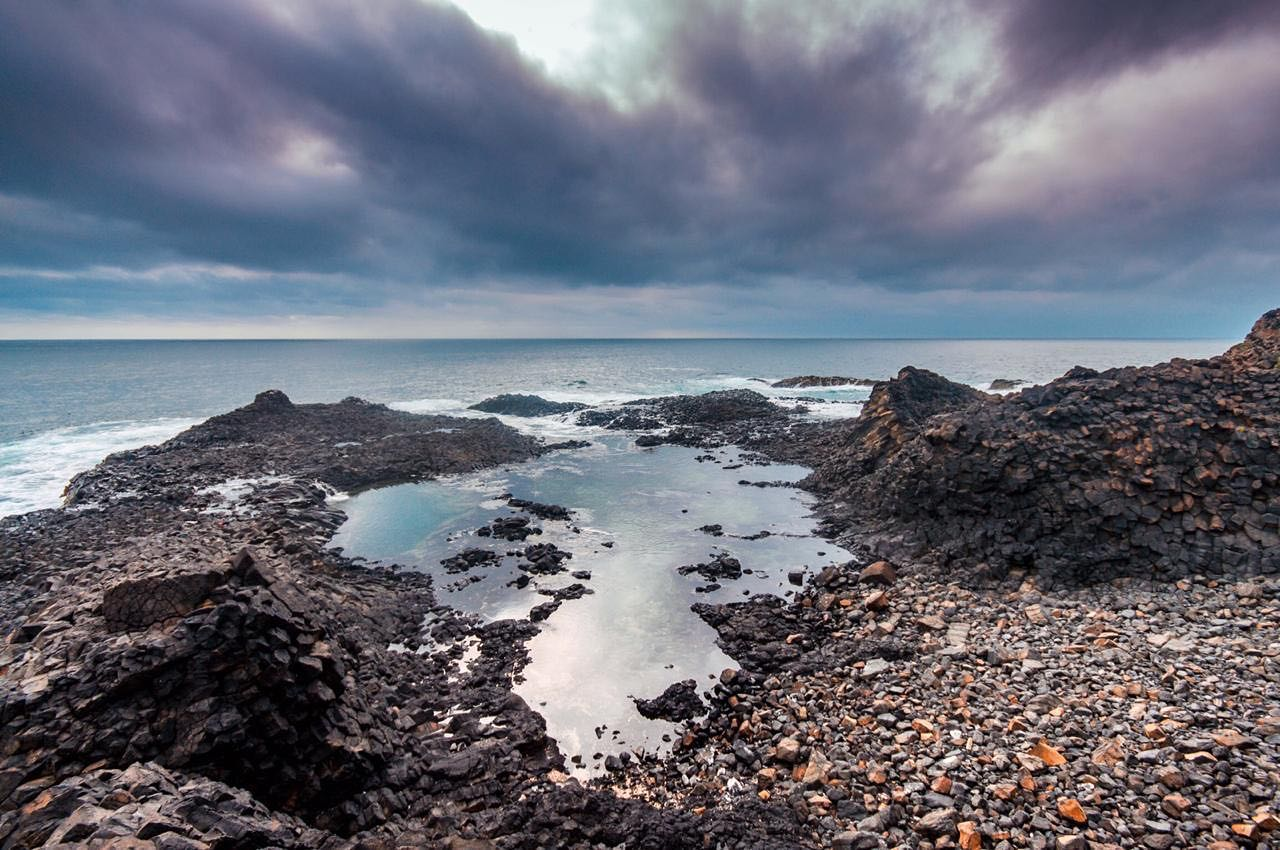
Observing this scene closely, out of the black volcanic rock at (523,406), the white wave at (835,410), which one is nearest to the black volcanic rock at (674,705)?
the white wave at (835,410)

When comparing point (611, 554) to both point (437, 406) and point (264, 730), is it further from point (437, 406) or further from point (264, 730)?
point (437, 406)

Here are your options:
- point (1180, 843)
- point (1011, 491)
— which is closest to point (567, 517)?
point (1011, 491)

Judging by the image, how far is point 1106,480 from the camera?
55.9ft

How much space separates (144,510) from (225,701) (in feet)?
75.9

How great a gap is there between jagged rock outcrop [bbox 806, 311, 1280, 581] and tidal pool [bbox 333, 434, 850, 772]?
4259 millimetres

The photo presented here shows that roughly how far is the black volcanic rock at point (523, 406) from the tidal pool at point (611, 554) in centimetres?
2410

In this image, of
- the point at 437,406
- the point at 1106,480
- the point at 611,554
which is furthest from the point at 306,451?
the point at 1106,480

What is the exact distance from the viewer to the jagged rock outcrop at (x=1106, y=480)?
1502cm

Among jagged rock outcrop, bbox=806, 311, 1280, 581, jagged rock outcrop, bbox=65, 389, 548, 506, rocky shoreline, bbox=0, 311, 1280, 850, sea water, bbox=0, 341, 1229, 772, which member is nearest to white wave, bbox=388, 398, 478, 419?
sea water, bbox=0, 341, 1229, 772

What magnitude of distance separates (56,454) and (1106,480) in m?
65.9

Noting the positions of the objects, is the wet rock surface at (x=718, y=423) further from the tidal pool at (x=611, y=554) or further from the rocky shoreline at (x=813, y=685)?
Result: the rocky shoreline at (x=813, y=685)

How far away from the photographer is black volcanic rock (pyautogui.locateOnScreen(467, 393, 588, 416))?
6197 centimetres

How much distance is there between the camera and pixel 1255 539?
46.6 feet

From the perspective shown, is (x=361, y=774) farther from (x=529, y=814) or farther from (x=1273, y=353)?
(x=1273, y=353)
